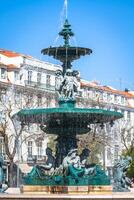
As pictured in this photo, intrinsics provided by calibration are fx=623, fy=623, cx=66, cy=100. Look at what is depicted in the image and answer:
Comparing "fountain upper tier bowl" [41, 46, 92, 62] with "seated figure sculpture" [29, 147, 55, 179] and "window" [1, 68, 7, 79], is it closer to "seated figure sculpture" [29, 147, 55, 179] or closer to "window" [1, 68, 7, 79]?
"seated figure sculpture" [29, 147, 55, 179]

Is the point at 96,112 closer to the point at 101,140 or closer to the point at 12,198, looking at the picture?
the point at 12,198

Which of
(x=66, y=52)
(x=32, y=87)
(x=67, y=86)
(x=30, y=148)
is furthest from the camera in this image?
(x=30, y=148)

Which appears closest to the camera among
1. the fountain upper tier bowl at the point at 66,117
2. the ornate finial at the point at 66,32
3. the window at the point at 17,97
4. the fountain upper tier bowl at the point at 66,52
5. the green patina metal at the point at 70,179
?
the green patina metal at the point at 70,179

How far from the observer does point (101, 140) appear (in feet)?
169

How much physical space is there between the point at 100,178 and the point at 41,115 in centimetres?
304

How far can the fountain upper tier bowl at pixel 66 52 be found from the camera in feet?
76.0

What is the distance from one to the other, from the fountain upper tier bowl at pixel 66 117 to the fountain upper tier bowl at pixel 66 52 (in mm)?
1769

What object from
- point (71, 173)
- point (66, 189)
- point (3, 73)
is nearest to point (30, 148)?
point (3, 73)

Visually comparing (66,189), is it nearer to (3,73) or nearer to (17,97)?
(17,97)

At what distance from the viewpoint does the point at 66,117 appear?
22.3m

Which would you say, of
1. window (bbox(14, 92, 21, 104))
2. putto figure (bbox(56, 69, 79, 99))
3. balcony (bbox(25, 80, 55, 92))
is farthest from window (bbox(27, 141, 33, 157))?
putto figure (bbox(56, 69, 79, 99))

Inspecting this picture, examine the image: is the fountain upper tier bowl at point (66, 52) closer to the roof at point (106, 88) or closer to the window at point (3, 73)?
the window at point (3, 73)

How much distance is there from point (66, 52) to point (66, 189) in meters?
5.24

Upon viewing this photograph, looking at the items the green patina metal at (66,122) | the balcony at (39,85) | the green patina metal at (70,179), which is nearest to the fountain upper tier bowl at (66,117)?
the green patina metal at (66,122)
